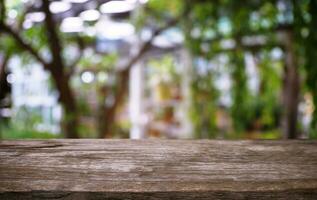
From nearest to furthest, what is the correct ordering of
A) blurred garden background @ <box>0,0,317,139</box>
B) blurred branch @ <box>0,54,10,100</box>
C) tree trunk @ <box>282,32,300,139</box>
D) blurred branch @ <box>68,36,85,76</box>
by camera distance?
1. blurred garden background @ <box>0,0,317,139</box>
2. blurred branch @ <box>0,54,10,100</box>
3. blurred branch @ <box>68,36,85,76</box>
4. tree trunk @ <box>282,32,300,139</box>

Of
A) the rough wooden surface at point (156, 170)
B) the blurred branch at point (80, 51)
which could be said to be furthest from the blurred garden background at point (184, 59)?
the rough wooden surface at point (156, 170)

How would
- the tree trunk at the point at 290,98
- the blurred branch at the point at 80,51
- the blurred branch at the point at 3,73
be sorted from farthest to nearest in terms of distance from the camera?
the tree trunk at the point at 290,98 → the blurred branch at the point at 80,51 → the blurred branch at the point at 3,73

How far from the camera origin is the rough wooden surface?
445 mm

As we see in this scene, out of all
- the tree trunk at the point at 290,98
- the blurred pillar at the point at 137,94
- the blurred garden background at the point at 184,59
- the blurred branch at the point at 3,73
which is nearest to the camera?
the blurred garden background at the point at 184,59

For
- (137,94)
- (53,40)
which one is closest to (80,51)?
(53,40)

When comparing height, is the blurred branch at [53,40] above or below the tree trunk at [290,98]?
above

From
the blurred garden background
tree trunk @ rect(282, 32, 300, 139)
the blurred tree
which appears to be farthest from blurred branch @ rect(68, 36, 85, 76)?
tree trunk @ rect(282, 32, 300, 139)

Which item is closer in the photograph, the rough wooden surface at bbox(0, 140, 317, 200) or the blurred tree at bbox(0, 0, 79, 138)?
the rough wooden surface at bbox(0, 140, 317, 200)

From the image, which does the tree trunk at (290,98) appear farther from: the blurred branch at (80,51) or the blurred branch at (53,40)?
the blurred branch at (53,40)

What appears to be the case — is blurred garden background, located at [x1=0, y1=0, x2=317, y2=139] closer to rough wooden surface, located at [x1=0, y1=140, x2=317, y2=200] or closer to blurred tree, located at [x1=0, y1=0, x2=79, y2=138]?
blurred tree, located at [x1=0, y1=0, x2=79, y2=138]

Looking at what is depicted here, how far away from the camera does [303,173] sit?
483 mm

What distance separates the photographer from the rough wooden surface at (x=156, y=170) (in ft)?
1.46

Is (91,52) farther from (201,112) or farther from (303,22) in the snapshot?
(303,22)

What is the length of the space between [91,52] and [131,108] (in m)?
2.14
